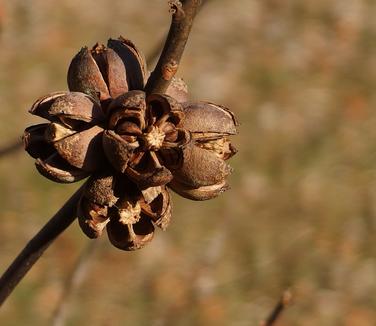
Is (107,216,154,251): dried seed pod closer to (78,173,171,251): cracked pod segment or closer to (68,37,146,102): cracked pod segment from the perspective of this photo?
(78,173,171,251): cracked pod segment

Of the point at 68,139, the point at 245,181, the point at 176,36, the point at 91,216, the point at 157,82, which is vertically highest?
the point at 176,36

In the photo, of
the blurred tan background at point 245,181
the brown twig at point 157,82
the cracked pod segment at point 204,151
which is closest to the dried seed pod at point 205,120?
the cracked pod segment at point 204,151

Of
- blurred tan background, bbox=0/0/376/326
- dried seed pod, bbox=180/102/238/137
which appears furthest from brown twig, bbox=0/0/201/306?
blurred tan background, bbox=0/0/376/326

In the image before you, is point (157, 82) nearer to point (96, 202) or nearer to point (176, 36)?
point (176, 36)

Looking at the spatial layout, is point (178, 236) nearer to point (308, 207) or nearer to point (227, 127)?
point (308, 207)

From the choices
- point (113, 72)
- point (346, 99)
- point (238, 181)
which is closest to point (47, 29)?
point (238, 181)

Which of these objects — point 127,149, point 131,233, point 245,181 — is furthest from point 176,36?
point 245,181
